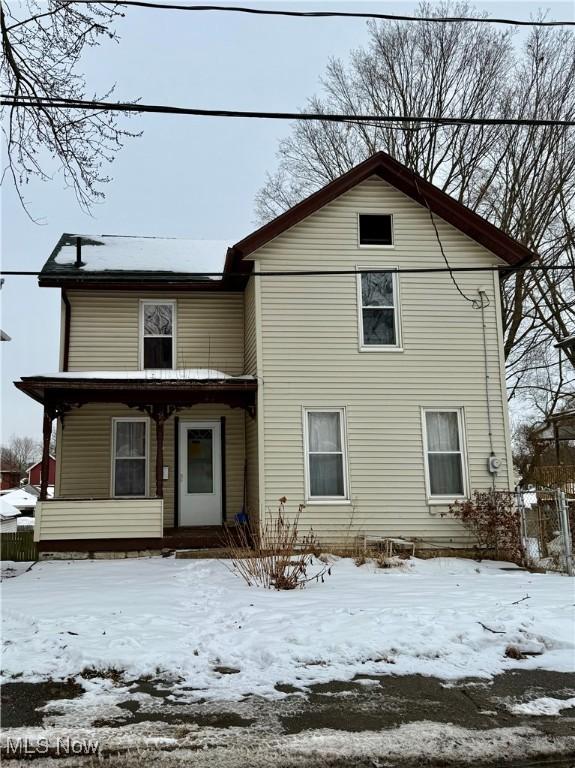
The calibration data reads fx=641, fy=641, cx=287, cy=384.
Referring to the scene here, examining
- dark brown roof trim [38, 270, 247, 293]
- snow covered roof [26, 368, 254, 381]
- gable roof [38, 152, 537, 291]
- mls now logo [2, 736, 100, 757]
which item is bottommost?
mls now logo [2, 736, 100, 757]

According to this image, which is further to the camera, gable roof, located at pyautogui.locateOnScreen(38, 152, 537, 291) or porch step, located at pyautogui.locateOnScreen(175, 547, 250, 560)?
gable roof, located at pyautogui.locateOnScreen(38, 152, 537, 291)

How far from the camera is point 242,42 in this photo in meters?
7.16

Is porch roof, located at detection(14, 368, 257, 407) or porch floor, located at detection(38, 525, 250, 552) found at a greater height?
porch roof, located at detection(14, 368, 257, 407)

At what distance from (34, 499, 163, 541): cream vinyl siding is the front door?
1904 millimetres

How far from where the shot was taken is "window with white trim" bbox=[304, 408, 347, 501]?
12406mm

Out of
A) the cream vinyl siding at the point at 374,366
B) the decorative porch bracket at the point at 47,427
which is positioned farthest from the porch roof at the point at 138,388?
the cream vinyl siding at the point at 374,366

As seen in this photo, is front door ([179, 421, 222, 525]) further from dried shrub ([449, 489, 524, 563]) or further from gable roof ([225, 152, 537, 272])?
dried shrub ([449, 489, 524, 563])

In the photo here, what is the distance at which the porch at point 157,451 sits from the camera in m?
12.1

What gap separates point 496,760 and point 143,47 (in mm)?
7816

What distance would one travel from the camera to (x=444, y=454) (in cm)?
1274

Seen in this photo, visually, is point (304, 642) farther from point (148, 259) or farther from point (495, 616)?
point (148, 259)

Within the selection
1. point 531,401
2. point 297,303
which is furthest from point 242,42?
point 531,401

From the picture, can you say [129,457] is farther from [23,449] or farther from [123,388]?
[23,449]

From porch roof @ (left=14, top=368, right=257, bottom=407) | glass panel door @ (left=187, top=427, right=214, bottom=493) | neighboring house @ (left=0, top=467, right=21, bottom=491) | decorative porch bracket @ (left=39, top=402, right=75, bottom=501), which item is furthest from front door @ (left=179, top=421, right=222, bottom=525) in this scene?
neighboring house @ (left=0, top=467, right=21, bottom=491)
